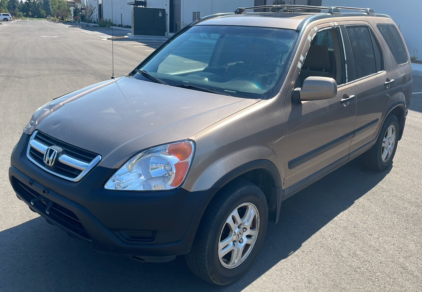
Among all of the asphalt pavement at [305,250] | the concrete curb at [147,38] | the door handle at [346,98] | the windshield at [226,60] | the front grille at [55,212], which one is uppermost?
the windshield at [226,60]

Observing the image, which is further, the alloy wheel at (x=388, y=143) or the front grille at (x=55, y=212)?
the alloy wheel at (x=388, y=143)

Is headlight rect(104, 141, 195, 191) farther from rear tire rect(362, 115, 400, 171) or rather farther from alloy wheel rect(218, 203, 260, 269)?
rear tire rect(362, 115, 400, 171)

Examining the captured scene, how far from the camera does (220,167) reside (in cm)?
283

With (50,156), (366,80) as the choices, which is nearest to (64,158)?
(50,156)

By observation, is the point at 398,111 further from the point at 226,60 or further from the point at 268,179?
the point at 268,179

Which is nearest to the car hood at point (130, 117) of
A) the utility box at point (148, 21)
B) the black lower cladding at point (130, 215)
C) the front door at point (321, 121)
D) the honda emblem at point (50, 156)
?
the honda emblem at point (50, 156)

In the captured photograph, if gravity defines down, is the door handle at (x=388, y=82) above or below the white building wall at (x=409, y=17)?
below

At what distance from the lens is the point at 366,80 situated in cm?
459

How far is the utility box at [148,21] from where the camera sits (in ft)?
106

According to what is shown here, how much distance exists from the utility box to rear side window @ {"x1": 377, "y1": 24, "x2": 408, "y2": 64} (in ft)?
95.3

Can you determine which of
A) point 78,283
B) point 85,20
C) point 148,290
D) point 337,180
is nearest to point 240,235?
point 148,290

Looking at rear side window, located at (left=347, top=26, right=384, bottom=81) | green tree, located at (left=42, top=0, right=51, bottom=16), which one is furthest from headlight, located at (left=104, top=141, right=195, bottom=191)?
green tree, located at (left=42, top=0, right=51, bottom=16)

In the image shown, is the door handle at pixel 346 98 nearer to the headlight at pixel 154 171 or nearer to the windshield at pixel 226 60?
the windshield at pixel 226 60

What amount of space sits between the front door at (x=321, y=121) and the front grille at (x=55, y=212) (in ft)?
5.62
